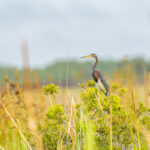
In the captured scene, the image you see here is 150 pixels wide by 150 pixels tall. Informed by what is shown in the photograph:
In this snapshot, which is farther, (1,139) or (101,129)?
(1,139)

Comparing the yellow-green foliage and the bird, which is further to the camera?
the bird

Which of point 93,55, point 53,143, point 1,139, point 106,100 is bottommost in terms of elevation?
point 1,139

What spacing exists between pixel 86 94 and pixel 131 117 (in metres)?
0.51

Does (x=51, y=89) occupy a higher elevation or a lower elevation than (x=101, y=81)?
higher

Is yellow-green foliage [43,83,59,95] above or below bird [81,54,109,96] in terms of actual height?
above

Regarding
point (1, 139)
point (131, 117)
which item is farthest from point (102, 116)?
point (1, 139)

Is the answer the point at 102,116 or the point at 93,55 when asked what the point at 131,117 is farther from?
the point at 93,55

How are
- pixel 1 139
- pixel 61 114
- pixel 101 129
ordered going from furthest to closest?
pixel 1 139
pixel 101 129
pixel 61 114

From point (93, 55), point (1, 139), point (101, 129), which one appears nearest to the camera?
point (101, 129)

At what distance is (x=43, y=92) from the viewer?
107 inches

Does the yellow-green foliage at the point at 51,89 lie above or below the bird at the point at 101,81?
above

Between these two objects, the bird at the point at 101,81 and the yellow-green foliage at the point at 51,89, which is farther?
the bird at the point at 101,81

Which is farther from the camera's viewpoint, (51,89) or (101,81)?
(101,81)

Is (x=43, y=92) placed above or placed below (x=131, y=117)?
above
